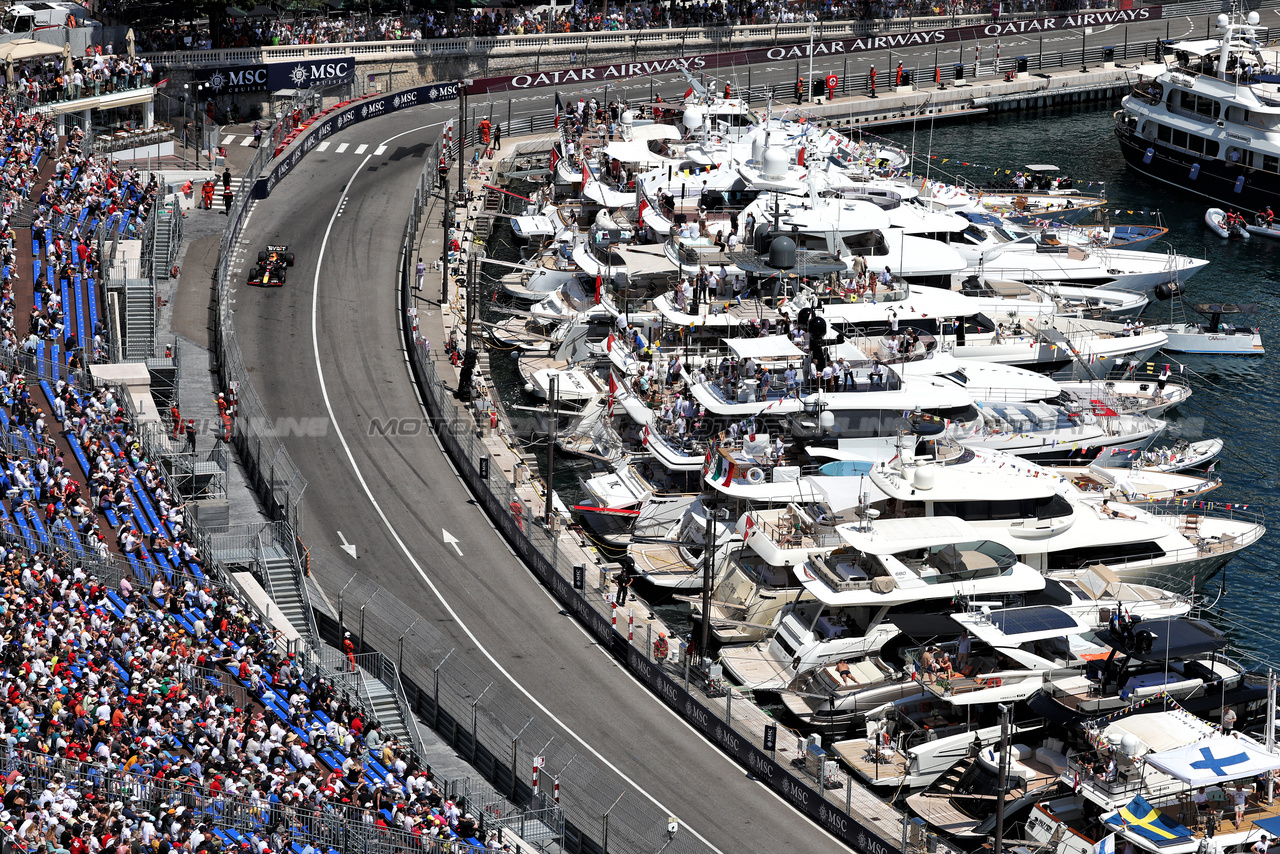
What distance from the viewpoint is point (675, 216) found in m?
81.4

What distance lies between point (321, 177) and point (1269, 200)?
156 feet

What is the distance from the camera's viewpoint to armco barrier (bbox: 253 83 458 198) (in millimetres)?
91750

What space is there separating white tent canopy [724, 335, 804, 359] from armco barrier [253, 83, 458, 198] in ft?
100

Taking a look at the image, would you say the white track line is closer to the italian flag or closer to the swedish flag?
the italian flag

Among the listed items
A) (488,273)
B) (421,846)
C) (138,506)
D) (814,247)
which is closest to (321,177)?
(488,273)

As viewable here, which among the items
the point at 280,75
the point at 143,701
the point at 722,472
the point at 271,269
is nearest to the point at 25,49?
the point at 280,75

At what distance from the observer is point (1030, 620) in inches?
2169

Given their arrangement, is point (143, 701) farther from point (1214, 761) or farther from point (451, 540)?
point (1214, 761)

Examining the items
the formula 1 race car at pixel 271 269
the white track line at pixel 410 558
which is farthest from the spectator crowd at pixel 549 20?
the formula 1 race car at pixel 271 269

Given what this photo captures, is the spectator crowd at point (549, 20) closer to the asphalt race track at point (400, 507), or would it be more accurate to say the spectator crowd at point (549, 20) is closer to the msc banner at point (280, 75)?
the msc banner at point (280, 75)

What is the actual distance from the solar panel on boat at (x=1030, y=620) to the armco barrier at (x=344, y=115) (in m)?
46.5

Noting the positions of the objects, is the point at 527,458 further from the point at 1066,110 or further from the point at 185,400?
the point at 1066,110

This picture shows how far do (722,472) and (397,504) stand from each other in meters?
10.9

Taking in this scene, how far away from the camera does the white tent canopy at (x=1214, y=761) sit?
47125 millimetres
